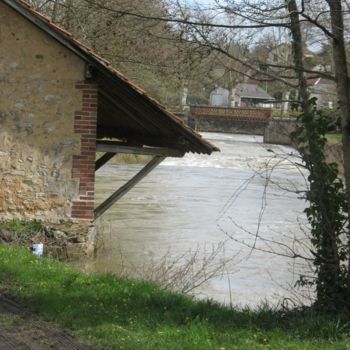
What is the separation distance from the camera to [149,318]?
20.6 feet

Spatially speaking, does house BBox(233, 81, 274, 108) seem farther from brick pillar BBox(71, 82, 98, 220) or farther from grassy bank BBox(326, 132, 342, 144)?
brick pillar BBox(71, 82, 98, 220)

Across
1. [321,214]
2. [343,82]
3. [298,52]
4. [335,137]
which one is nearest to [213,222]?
[335,137]

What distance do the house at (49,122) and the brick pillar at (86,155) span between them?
0.06 feet

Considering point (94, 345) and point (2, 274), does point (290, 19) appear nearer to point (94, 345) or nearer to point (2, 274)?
point (94, 345)

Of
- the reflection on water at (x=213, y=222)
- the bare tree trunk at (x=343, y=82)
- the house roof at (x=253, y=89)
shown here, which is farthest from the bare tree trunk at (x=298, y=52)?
the house roof at (x=253, y=89)

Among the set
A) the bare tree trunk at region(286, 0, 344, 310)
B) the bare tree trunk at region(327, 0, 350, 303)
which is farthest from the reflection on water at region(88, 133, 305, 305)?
the bare tree trunk at region(327, 0, 350, 303)

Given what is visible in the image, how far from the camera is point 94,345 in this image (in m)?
5.40

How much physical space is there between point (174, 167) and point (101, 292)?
3535 cm

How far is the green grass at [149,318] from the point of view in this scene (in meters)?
5.41

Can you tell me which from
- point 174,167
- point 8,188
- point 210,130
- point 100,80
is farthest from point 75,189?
point 210,130

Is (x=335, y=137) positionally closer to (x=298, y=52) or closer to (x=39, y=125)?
(x=298, y=52)

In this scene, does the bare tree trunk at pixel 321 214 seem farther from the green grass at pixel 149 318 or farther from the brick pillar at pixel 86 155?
the brick pillar at pixel 86 155

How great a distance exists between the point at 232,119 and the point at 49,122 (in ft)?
210

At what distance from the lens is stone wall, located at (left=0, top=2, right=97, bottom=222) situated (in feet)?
36.8
